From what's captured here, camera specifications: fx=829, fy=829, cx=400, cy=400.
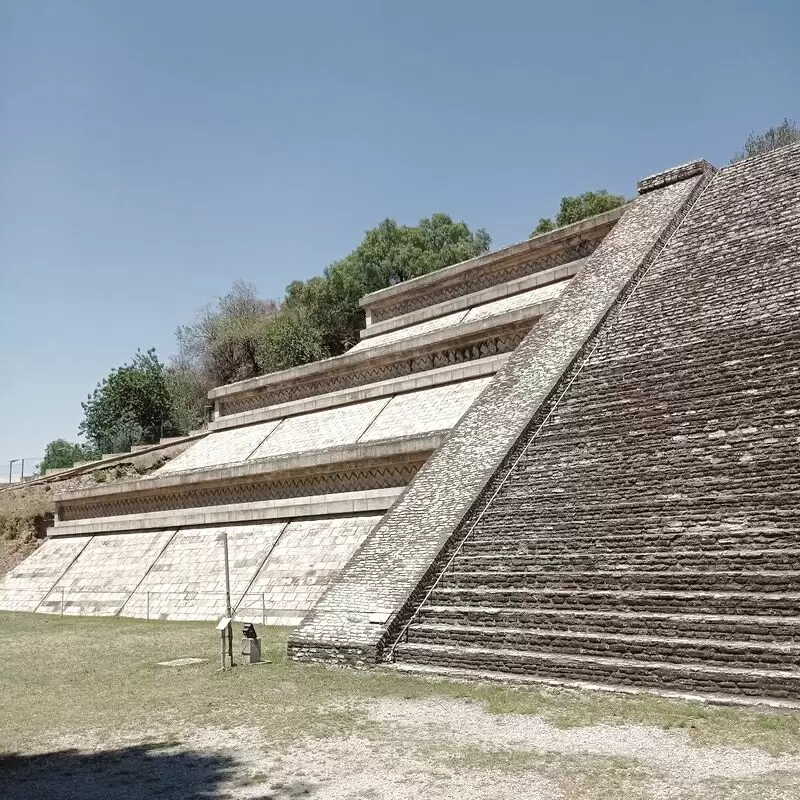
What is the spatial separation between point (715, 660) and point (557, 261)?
11.2 metres

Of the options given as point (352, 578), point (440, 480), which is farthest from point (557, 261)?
point (352, 578)

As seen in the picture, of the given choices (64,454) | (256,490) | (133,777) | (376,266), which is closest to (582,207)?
(376,266)

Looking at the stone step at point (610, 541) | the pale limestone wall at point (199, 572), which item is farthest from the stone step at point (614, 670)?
the pale limestone wall at point (199, 572)

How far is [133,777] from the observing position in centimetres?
486

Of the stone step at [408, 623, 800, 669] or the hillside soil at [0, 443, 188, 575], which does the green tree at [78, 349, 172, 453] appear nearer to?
the hillside soil at [0, 443, 188, 575]

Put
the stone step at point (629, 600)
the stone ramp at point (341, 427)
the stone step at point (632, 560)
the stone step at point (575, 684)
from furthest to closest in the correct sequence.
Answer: the stone ramp at point (341, 427), the stone step at point (632, 560), the stone step at point (629, 600), the stone step at point (575, 684)

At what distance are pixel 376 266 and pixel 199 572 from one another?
19.8m

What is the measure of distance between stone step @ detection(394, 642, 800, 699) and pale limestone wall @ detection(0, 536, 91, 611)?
10.9 metres

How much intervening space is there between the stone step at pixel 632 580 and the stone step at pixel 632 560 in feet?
0.19

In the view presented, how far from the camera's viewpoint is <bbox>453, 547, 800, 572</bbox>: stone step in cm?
627

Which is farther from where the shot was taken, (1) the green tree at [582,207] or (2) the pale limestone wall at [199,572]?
(1) the green tree at [582,207]

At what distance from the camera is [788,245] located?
1034cm

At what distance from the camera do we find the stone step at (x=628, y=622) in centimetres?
582

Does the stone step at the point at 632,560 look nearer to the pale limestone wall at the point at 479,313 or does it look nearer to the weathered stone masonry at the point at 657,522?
the weathered stone masonry at the point at 657,522
